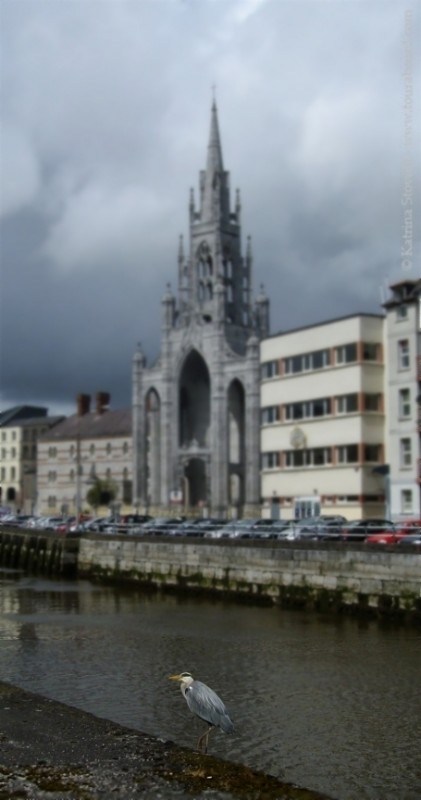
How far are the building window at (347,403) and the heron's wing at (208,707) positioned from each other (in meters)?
55.7

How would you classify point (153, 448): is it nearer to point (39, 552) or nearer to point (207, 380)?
point (207, 380)

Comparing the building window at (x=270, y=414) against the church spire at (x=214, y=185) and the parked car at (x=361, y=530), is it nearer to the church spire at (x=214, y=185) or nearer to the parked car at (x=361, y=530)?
the parked car at (x=361, y=530)

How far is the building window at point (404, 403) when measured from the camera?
6525cm

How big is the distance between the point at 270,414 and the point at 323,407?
7424 millimetres

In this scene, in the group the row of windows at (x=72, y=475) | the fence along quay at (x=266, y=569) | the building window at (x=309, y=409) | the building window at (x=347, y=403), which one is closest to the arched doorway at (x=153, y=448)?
the row of windows at (x=72, y=475)

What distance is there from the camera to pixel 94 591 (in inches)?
2057

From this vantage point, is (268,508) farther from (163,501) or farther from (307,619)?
(307,619)

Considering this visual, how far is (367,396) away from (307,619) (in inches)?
1338

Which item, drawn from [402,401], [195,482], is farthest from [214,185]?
[402,401]

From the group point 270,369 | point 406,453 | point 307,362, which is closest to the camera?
point 406,453

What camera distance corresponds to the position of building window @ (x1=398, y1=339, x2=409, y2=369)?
64562 millimetres

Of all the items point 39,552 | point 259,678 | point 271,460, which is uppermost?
point 271,460

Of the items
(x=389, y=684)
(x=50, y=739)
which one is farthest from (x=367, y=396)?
(x=50, y=739)

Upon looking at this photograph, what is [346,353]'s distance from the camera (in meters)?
69.6
